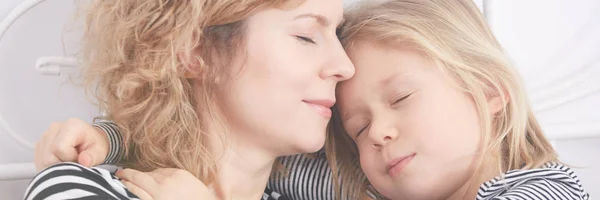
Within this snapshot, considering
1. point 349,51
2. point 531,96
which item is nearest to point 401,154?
point 349,51

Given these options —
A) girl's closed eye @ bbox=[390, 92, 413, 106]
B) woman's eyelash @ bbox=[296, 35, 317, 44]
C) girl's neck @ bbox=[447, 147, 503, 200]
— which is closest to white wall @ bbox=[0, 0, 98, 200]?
woman's eyelash @ bbox=[296, 35, 317, 44]

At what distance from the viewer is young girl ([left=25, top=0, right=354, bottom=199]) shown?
1.17m

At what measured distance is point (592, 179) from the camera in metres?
1.76

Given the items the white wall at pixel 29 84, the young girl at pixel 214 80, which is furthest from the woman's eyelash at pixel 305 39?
the white wall at pixel 29 84

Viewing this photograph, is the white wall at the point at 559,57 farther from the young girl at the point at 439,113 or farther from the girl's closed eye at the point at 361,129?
the girl's closed eye at the point at 361,129

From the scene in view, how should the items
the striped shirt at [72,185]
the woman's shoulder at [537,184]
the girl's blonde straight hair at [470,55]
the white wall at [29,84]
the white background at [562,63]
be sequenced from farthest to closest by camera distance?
the white background at [562,63], the white wall at [29,84], the girl's blonde straight hair at [470,55], the woman's shoulder at [537,184], the striped shirt at [72,185]

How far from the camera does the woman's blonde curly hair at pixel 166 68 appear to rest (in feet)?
3.84

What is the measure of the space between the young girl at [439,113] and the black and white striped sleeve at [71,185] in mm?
469

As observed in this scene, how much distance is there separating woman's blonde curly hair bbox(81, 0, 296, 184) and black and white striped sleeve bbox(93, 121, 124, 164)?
2 cm

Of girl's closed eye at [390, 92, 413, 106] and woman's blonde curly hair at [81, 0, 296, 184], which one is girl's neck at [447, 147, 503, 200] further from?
woman's blonde curly hair at [81, 0, 296, 184]

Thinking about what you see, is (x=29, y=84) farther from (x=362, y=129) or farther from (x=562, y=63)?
(x=562, y=63)

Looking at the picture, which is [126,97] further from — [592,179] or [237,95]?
[592,179]

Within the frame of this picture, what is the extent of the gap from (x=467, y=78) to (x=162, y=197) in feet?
1.92

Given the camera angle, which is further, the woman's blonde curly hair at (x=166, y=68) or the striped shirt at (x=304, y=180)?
the striped shirt at (x=304, y=180)
